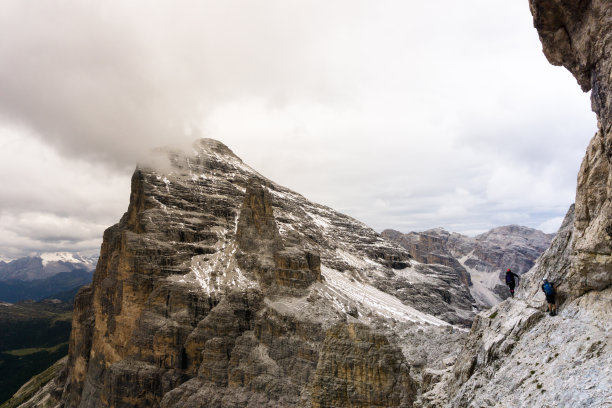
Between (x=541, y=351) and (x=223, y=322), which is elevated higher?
(x=541, y=351)

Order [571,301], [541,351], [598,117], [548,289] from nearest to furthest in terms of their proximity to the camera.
A: [541,351], [571,301], [598,117], [548,289]

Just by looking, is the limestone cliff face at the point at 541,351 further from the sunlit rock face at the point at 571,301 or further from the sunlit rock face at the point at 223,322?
the sunlit rock face at the point at 223,322

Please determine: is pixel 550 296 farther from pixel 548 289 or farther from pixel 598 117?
pixel 598 117

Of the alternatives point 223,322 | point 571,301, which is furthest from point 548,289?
point 223,322

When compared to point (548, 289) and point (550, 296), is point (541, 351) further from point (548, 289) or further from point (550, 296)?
point (548, 289)

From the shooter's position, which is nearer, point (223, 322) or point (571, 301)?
→ point (571, 301)

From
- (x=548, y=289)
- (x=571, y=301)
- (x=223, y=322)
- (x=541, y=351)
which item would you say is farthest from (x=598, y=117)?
(x=223, y=322)

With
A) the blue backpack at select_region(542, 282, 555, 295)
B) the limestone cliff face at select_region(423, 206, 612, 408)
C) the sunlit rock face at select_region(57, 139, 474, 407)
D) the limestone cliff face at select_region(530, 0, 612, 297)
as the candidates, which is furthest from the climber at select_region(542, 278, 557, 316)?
the sunlit rock face at select_region(57, 139, 474, 407)

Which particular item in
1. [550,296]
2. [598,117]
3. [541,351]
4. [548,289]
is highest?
[598,117]

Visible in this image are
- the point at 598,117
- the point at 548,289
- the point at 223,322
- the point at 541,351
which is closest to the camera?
the point at 541,351
